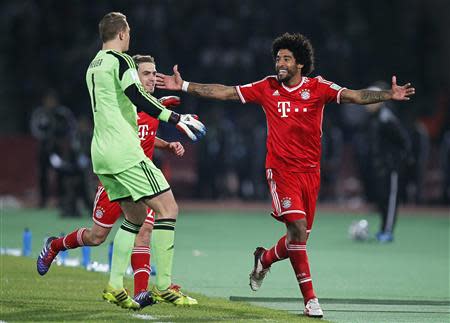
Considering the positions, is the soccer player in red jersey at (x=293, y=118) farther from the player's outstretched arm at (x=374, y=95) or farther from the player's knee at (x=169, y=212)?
the player's knee at (x=169, y=212)

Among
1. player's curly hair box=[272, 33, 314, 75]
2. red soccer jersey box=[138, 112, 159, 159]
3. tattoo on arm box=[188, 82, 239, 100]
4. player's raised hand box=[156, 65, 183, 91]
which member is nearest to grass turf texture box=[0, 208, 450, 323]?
red soccer jersey box=[138, 112, 159, 159]

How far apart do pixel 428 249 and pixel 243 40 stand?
17.5m

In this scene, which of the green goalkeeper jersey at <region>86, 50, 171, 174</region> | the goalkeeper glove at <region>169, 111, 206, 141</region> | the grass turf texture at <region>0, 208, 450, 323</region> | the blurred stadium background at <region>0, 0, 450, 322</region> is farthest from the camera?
the blurred stadium background at <region>0, 0, 450, 322</region>

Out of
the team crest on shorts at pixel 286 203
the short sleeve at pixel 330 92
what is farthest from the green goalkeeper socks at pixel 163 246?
the short sleeve at pixel 330 92

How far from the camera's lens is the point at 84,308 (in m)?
12.2

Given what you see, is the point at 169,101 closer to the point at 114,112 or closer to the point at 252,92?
the point at 252,92

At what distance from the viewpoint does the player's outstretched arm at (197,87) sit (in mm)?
12695

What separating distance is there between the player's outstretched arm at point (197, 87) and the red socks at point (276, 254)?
1.47m

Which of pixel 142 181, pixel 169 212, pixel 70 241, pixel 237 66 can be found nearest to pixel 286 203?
pixel 169 212

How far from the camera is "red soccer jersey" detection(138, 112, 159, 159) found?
13.1m

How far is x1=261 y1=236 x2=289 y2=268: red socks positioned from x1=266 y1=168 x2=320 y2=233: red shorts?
0.43 m

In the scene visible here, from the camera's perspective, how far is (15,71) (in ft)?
122

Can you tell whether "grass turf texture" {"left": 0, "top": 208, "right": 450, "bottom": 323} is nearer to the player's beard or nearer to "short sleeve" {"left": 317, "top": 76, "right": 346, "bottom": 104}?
"short sleeve" {"left": 317, "top": 76, "right": 346, "bottom": 104}

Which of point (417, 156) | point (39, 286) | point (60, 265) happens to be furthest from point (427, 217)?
point (39, 286)
